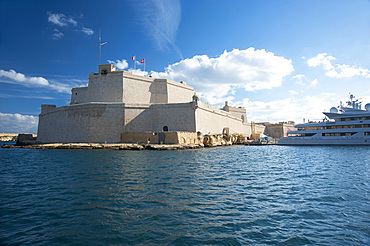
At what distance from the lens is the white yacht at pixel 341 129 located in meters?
27.5

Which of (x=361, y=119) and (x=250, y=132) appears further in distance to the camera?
(x=250, y=132)

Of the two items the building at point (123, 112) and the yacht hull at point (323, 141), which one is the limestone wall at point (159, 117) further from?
the yacht hull at point (323, 141)

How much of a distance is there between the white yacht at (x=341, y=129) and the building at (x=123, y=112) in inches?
518

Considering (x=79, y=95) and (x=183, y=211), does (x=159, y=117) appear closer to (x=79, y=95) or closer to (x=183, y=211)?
(x=79, y=95)

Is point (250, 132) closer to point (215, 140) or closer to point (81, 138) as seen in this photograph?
point (215, 140)

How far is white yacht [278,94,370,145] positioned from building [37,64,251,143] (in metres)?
13.2

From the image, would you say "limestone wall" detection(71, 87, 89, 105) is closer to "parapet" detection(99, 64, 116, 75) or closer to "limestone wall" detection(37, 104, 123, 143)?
"parapet" detection(99, 64, 116, 75)

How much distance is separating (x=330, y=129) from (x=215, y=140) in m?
15.5

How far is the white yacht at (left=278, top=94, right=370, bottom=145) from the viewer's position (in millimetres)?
27469

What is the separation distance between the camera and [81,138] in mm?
30531

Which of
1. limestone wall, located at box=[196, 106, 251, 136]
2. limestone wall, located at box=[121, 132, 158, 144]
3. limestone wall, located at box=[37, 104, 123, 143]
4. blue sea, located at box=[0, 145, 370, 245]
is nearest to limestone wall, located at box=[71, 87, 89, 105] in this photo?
limestone wall, located at box=[37, 104, 123, 143]

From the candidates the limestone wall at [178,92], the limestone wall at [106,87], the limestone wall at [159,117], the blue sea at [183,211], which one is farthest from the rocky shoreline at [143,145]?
the blue sea at [183,211]

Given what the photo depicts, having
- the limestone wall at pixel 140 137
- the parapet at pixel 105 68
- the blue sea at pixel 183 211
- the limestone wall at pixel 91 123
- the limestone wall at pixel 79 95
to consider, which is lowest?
the blue sea at pixel 183 211

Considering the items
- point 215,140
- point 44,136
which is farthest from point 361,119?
point 44,136
